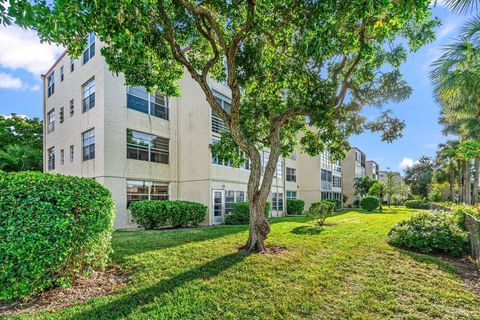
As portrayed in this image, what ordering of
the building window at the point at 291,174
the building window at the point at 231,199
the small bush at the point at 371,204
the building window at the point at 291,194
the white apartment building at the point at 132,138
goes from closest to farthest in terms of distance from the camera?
the white apartment building at the point at 132,138
the building window at the point at 231,199
the building window at the point at 291,194
the building window at the point at 291,174
the small bush at the point at 371,204

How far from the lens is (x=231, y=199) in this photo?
Result: 62.5 ft

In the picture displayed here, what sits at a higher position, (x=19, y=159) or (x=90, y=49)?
(x=90, y=49)

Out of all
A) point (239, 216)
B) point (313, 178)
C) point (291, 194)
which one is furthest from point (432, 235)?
point (313, 178)

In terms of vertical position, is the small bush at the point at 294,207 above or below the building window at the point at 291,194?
below

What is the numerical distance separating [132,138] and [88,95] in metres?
3.86

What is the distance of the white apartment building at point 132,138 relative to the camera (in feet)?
48.3

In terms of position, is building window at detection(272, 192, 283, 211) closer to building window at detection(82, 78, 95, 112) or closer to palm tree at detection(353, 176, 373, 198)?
building window at detection(82, 78, 95, 112)

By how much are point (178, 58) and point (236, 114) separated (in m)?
2.30

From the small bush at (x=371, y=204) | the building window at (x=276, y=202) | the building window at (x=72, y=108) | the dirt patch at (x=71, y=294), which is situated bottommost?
the small bush at (x=371, y=204)

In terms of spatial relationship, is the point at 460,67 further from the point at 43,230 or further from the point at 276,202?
the point at 276,202

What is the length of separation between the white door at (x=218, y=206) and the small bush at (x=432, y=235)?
1060 cm

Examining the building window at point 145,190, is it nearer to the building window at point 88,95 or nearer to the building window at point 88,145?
the building window at point 88,145

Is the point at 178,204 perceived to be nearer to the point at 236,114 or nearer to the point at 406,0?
the point at 236,114

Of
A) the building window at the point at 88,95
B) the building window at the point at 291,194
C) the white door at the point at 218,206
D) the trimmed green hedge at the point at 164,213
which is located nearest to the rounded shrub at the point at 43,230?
the trimmed green hedge at the point at 164,213
